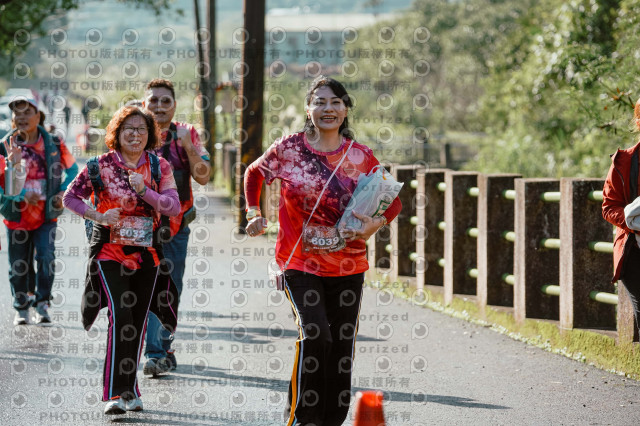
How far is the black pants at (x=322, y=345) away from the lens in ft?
18.3

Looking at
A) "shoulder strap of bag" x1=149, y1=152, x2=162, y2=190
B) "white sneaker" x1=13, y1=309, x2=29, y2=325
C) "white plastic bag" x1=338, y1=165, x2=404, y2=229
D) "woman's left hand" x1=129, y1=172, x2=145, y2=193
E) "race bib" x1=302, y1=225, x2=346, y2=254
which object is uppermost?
"shoulder strap of bag" x1=149, y1=152, x2=162, y2=190

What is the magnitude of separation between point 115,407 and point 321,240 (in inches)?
71.2

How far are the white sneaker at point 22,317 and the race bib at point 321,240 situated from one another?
16.8ft

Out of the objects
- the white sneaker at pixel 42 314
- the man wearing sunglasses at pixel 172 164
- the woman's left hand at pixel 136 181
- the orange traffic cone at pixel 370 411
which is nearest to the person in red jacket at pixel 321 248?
the orange traffic cone at pixel 370 411

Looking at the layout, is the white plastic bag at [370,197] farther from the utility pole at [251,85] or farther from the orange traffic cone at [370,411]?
the utility pole at [251,85]

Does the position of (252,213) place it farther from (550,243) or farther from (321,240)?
(550,243)

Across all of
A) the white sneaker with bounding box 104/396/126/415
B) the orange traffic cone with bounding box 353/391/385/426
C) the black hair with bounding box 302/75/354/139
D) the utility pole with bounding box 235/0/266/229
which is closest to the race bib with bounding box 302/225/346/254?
the black hair with bounding box 302/75/354/139

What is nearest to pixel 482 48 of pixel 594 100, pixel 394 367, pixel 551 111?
pixel 551 111

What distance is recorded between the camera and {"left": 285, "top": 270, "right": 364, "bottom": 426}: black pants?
5.58 m

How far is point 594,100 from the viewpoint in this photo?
1238 centimetres

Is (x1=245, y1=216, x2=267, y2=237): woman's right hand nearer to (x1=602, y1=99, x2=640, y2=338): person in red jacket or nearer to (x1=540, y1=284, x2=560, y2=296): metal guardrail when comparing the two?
(x1=602, y1=99, x2=640, y2=338): person in red jacket

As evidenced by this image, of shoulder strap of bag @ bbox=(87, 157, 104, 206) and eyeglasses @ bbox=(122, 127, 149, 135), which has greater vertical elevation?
eyeglasses @ bbox=(122, 127, 149, 135)

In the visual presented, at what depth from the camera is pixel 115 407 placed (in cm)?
662

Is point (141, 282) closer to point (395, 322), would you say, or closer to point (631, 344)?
point (631, 344)
